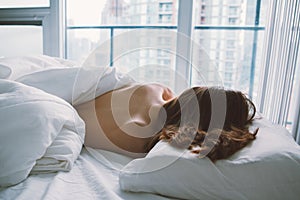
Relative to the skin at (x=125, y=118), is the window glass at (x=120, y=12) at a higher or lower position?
higher

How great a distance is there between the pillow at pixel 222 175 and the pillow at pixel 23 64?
2.29 feet

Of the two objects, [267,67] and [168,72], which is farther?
[168,72]

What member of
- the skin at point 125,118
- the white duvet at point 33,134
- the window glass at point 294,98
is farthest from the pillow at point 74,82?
the window glass at point 294,98

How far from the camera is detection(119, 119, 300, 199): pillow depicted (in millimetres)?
653

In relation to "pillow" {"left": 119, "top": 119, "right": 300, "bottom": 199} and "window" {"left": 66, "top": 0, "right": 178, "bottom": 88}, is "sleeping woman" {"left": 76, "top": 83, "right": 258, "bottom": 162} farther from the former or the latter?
"window" {"left": 66, "top": 0, "right": 178, "bottom": 88}

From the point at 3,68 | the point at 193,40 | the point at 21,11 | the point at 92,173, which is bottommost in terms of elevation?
the point at 92,173

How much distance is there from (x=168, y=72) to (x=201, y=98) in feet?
3.07

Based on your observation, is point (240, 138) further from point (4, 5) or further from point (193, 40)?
point (4, 5)

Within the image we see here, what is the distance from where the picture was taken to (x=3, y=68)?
3.64 ft

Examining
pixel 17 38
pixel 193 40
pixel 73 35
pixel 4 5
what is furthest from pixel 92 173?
pixel 4 5

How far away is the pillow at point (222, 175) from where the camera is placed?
65cm

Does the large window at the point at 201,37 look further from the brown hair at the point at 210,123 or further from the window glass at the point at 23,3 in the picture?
the brown hair at the point at 210,123

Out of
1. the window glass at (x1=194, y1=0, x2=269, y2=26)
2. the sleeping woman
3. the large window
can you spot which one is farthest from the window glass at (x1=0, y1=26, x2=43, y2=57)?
the sleeping woman

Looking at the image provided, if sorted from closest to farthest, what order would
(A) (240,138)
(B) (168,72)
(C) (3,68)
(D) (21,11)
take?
(A) (240,138) → (C) (3,68) → (B) (168,72) → (D) (21,11)
